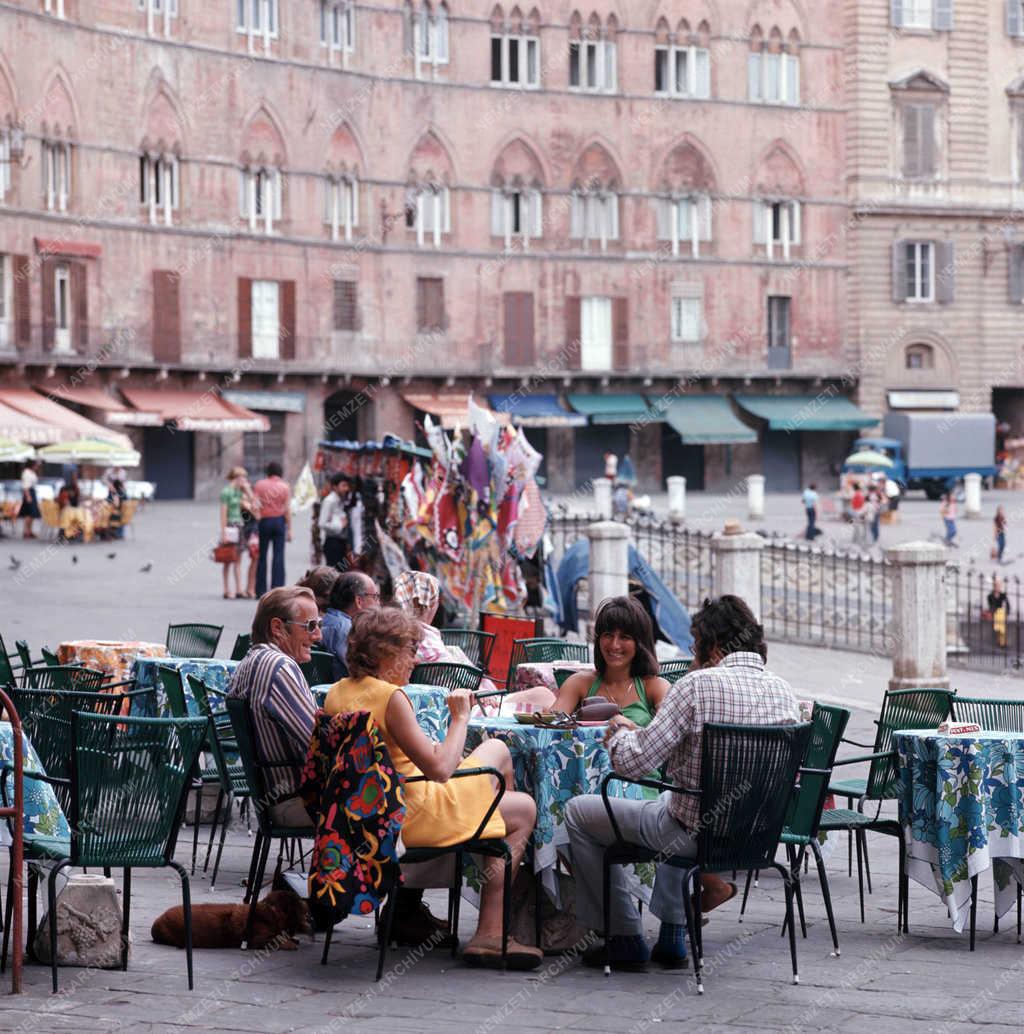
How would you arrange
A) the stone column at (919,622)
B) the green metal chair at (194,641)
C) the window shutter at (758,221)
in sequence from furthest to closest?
the window shutter at (758,221)
the stone column at (919,622)
the green metal chair at (194,641)

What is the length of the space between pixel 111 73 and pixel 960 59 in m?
22.7

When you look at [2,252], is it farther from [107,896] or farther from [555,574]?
[107,896]

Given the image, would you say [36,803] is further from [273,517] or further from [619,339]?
[619,339]

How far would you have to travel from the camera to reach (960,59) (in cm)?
5356

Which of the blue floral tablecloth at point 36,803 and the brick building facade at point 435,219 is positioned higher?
the brick building facade at point 435,219

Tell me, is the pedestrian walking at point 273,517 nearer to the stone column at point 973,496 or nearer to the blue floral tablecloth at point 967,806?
the blue floral tablecloth at point 967,806

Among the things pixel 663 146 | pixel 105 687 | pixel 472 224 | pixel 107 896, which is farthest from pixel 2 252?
pixel 107 896

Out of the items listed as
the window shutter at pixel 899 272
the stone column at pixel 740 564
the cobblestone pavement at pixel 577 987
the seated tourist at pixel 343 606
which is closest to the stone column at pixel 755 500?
the window shutter at pixel 899 272

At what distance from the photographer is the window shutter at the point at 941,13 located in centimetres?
5319

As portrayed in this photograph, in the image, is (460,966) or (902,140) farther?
(902,140)

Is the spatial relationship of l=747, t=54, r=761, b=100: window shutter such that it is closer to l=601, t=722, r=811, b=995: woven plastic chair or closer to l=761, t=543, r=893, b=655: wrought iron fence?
l=761, t=543, r=893, b=655: wrought iron fence

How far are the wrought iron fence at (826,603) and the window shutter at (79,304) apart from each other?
24.9 m

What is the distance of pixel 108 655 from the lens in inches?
430

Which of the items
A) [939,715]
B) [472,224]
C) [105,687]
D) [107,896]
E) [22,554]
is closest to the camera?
[107,896]
